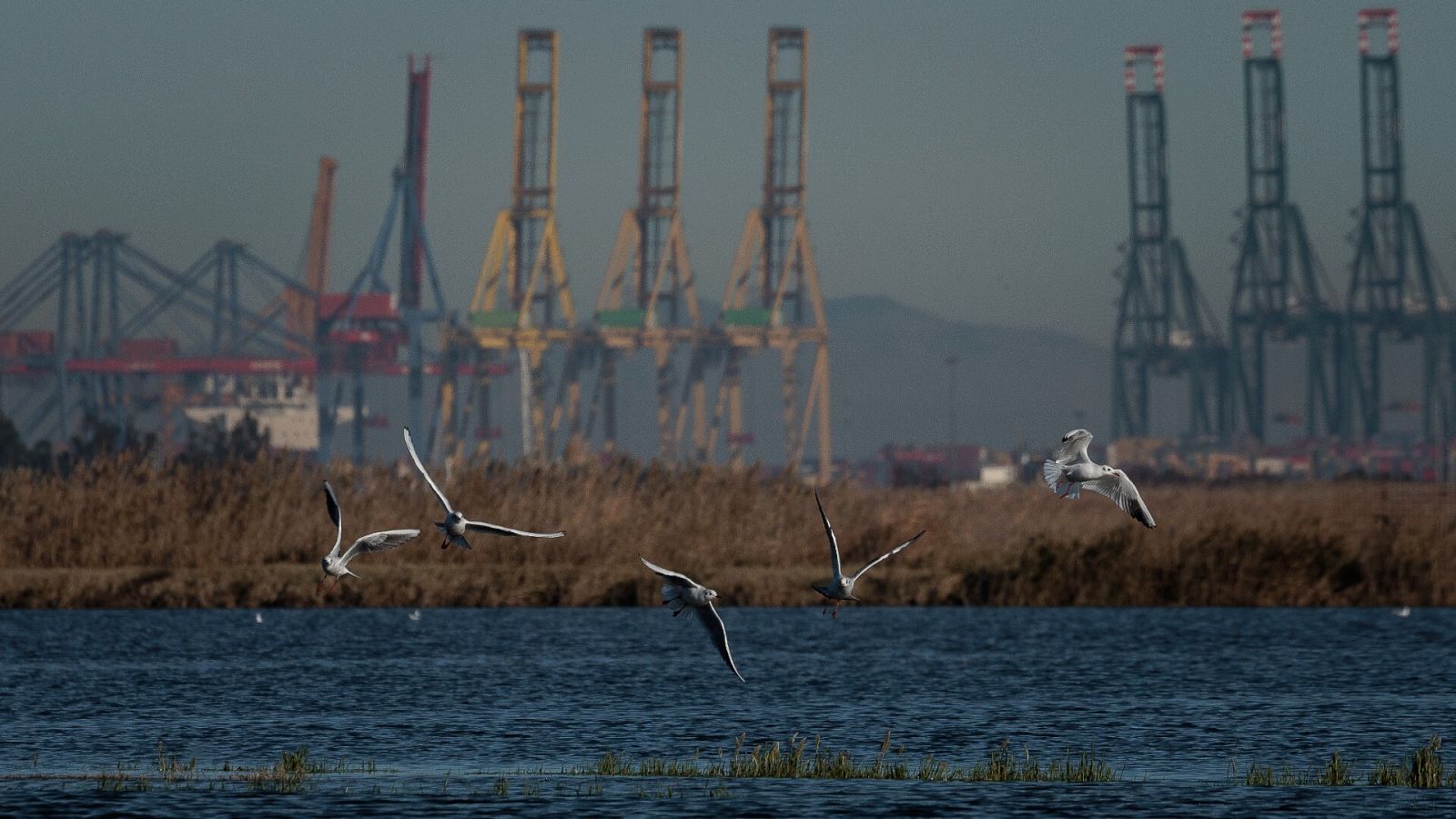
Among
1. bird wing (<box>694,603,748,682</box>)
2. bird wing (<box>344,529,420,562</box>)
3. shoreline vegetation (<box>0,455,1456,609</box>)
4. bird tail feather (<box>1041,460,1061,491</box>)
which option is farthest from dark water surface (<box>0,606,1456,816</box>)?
bird tail feather (<box>1041,460,1061,491</box>)

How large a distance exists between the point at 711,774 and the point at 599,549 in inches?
1064

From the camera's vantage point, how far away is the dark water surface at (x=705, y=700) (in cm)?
2594

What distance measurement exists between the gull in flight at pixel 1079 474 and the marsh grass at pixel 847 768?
13.0ft

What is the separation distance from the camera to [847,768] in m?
27.0

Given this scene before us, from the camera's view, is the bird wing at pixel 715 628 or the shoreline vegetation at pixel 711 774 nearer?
the bird wing at pixel 715 628

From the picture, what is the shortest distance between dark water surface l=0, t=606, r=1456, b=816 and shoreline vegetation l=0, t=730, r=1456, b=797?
189 millimetres

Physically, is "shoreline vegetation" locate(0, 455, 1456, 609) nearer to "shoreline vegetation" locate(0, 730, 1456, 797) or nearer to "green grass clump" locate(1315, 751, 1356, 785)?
"shoreline vegetation" locate(0, 730, 1456, 797)

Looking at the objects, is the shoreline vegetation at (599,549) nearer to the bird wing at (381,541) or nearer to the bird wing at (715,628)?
the bird wing at (381,541)

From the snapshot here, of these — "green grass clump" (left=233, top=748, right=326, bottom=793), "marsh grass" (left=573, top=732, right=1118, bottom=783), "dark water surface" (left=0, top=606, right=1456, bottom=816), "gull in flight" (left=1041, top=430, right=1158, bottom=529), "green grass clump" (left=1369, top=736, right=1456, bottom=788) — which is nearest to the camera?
"gull in flight" (left=1041, top=430, right=1158, bottom=529)

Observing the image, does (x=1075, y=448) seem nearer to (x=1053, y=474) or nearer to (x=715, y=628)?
(x=1053, y=474)

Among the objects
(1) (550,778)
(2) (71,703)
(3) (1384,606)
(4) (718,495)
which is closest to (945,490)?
(4) (718,495)

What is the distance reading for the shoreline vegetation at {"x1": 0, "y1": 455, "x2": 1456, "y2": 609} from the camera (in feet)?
170

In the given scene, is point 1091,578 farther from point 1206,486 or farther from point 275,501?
point 1206,486

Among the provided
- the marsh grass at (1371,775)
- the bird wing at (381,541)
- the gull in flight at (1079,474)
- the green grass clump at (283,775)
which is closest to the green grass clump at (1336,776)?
the marsh grass at (1371,775)
